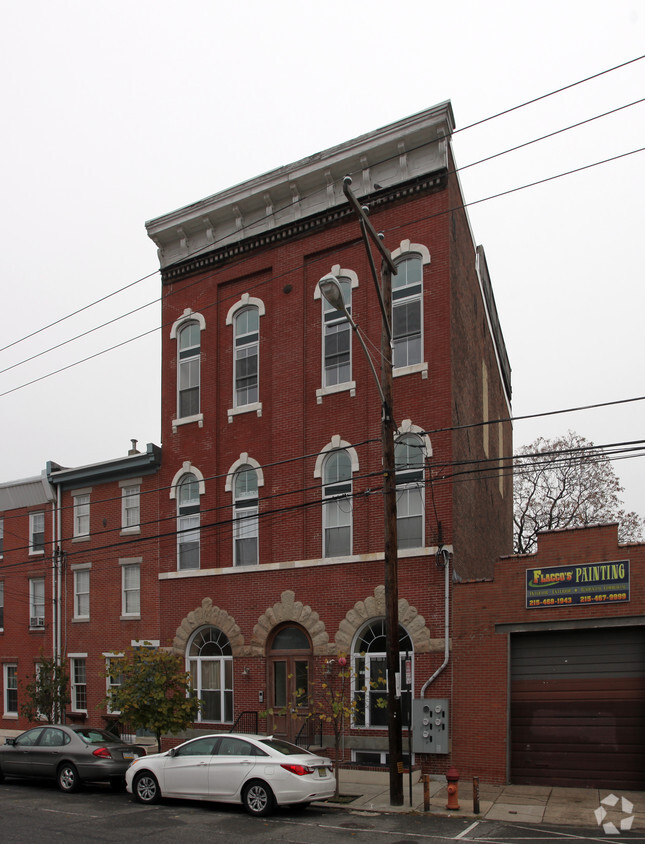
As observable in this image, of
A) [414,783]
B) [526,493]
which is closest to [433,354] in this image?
[414,783]

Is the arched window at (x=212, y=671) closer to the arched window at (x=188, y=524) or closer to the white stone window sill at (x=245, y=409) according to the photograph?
the arched window at (x=188, y=524)

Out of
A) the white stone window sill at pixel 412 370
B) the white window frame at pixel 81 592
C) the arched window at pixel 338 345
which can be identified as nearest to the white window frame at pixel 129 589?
the white window frame at pixel 81 592

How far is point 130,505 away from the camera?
27719mm

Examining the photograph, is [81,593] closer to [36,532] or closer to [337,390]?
[36,532]

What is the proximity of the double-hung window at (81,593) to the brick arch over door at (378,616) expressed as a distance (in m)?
10.7

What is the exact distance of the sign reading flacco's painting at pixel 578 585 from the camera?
17.8m

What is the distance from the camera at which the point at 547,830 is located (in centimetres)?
1423

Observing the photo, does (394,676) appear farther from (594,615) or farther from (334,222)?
(334,222)

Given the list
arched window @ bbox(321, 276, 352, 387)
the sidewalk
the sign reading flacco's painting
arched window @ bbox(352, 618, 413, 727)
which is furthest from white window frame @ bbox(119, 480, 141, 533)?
the sign reading flacco's painting

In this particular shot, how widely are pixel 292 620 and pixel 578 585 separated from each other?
304 inches

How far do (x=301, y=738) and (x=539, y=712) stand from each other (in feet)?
20.1

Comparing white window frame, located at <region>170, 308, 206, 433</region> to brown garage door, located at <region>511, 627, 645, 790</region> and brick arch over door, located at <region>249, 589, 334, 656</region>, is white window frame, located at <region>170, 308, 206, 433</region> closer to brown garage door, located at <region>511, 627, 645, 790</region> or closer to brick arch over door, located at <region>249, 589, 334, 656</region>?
brick arch over door, located at <region>249, 589, 334, 656</region>

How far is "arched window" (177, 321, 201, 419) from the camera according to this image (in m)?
26.4

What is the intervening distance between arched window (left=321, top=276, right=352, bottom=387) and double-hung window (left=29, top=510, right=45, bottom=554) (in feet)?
43.2
